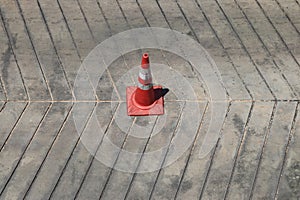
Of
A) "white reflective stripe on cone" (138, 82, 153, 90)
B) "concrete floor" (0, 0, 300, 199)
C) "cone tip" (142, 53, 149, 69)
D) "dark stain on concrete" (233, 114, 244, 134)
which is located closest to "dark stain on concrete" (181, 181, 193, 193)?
"concrete floor" (0, 0, 300, 199)

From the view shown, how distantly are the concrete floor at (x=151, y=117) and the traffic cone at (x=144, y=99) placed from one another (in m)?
0.10

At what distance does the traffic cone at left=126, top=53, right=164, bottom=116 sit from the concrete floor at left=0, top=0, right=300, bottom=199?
99mm

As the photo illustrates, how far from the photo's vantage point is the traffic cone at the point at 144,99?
227 inches

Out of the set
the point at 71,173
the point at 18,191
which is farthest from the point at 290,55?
the point at 18,191

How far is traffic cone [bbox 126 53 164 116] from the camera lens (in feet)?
18.9

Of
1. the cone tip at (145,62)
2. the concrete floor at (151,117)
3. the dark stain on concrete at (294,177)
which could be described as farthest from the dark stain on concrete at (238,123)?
the cone tip at (145,62)

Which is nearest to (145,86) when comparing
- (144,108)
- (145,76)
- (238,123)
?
(145,76)

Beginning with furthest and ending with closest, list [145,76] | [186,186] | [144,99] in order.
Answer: [144,99]
[145,76]
[186,186]

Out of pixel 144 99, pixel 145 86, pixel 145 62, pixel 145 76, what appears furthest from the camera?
pixel 144 99

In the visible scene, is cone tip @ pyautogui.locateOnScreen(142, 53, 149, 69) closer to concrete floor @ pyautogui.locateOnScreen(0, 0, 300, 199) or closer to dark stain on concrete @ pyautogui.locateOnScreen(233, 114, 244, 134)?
concrete floor @ pyautogui.locateOnScreen(0, 0, 300, 199)

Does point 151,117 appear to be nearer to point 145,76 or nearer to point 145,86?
point 145,86

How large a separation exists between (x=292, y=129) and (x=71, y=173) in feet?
9.19

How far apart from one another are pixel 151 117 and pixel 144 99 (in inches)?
9.9

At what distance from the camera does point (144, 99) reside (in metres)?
5.90
